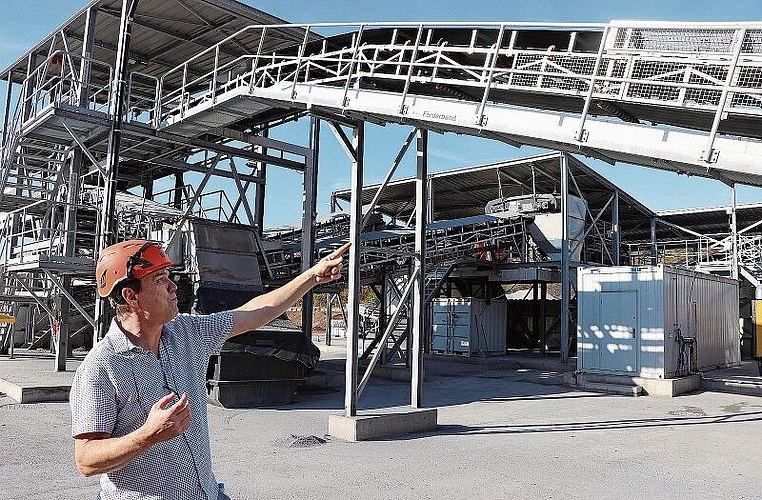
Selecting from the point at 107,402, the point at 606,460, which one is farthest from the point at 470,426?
the point at 107,402

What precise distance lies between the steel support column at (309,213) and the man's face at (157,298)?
1378 cm

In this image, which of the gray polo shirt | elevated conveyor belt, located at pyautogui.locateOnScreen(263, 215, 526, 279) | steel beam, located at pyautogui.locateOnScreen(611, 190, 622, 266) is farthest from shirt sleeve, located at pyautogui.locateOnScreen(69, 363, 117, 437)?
steel beam, located at pyautogui.locateOnScreen(611, 190, 622, 266)

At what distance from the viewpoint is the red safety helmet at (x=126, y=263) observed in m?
2.59

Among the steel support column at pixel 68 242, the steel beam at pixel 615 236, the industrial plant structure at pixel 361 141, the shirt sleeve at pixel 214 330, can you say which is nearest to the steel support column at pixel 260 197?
the industrial plant structure at pixel 361 141

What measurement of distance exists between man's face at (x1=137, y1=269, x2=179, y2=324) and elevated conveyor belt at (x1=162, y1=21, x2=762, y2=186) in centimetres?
577

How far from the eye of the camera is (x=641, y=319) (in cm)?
1614

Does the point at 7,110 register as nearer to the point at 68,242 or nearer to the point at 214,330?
the point at 68,242

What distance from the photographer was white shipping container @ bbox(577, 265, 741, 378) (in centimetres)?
1580

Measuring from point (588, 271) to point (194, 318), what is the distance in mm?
15442

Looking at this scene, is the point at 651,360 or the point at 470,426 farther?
the point at 651,360

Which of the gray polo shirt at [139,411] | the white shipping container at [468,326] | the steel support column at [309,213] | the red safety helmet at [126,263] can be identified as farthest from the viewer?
the white shipping container at [468,326]

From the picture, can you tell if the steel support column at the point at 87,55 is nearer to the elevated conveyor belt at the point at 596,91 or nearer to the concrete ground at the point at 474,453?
the elevated conveyor belt at the point at 596,91

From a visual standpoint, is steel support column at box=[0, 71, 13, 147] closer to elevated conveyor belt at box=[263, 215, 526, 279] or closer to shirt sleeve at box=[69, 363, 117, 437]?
elevated conveyor belt at box=[263, 215, 526, 279]

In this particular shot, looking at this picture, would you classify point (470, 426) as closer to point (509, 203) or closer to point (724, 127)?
point (724, 127)
